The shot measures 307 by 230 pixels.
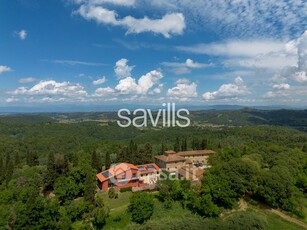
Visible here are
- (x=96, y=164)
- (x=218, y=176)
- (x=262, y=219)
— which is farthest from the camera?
(x=96, y=164)

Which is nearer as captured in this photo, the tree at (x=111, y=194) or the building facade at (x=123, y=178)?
the tree at (x=111, y=194)

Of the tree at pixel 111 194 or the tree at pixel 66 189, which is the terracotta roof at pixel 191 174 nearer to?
the tree at pixel 111 194

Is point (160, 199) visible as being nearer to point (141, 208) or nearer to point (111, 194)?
point (141, 208)

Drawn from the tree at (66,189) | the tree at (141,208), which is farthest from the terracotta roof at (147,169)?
the tree at (141,208)

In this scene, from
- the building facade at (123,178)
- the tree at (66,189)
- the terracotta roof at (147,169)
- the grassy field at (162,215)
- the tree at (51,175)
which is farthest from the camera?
the terracotta roof at (147,169)

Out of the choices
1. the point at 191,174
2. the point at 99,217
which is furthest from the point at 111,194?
the point at 191,174

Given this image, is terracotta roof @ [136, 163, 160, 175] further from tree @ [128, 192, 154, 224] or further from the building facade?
tree @ [128, 192, 154, 224]

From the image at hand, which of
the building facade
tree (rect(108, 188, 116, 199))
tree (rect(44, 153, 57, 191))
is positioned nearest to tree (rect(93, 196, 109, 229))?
tree (rect(108, 188, 116, 199))

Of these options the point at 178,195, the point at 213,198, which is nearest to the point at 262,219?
the point at 213,198

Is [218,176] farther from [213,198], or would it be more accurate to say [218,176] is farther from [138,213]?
[138,213]
